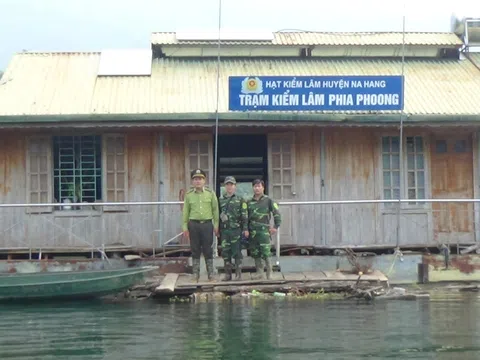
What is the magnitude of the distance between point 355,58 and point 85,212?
7195mm

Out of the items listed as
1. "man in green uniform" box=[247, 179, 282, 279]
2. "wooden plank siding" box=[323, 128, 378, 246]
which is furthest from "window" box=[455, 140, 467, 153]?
"man in green uniform" box=[247, 179, 282, 279]

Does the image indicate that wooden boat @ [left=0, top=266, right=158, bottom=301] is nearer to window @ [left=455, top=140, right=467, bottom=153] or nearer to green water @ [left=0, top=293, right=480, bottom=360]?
green water @ [left=0, top=293, right=480, bottom=360]

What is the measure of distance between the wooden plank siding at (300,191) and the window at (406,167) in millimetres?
82

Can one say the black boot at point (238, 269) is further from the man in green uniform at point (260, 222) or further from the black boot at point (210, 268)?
the black boot at point (210, 268)

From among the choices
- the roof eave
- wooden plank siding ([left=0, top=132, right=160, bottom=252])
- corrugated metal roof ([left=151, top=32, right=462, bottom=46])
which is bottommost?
wooden plank siding ([left=0, top=132, right=160, bottom=252])

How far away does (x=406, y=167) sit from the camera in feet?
48.4

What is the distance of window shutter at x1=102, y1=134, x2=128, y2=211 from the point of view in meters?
14.5

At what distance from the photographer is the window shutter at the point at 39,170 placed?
14359 mm

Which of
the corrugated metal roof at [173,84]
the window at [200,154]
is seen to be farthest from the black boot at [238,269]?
the corrugated metal roof at [173,84]

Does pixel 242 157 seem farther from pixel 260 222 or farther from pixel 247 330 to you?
pixel 247 330

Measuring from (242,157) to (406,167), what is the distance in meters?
4.42

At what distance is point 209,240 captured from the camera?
1220 centimetres

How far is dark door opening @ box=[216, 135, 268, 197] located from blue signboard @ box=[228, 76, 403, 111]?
187 centimetres

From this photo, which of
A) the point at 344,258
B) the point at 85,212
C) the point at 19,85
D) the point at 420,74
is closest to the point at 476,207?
the point at 344,258
